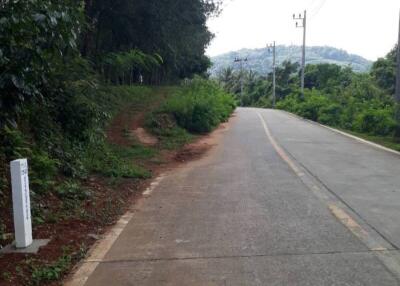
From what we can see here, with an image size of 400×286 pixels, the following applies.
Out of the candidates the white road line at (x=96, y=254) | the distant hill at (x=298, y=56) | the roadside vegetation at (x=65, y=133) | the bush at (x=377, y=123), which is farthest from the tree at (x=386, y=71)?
the distant hill at (x=298, y=56)

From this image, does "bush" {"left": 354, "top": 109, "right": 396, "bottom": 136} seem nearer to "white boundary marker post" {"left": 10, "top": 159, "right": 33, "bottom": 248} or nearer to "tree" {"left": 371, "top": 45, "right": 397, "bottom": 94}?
"white boundary marker post" {"left": 10, "top": 159, "right": 33, "bottom": 248}

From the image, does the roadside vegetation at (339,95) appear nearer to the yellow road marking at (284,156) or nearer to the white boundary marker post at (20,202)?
the yellow road marking at (284,156)

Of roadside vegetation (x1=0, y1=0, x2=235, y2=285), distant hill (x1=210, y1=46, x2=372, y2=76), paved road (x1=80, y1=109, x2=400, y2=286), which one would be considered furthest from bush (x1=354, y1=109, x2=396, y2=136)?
distant hill (x1=210, y1=46, x2=372, y2=76)

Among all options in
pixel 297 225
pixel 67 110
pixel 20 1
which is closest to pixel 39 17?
pixel 20 1

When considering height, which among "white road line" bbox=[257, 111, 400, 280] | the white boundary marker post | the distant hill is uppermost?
the distant hill

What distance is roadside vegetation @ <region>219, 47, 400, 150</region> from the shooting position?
80.0ft

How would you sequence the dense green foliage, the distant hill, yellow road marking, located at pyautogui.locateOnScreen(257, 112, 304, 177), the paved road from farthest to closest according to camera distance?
the distant hill < the dense green foliage < yellow road marking, located at pyautogui.locateOnScreen(257, 112, 304, 177) < the paved road

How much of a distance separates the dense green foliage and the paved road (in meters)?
11.6

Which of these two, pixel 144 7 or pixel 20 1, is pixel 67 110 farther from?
pixel 144 7

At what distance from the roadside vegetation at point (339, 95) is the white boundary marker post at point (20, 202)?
13785 millimetres

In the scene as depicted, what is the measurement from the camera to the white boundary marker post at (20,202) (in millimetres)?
5660

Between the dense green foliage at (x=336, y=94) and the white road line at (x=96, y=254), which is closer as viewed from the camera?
the white road line at (x=96, y=254)

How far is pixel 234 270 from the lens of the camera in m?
5.13

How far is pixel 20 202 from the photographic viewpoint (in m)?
5.70
